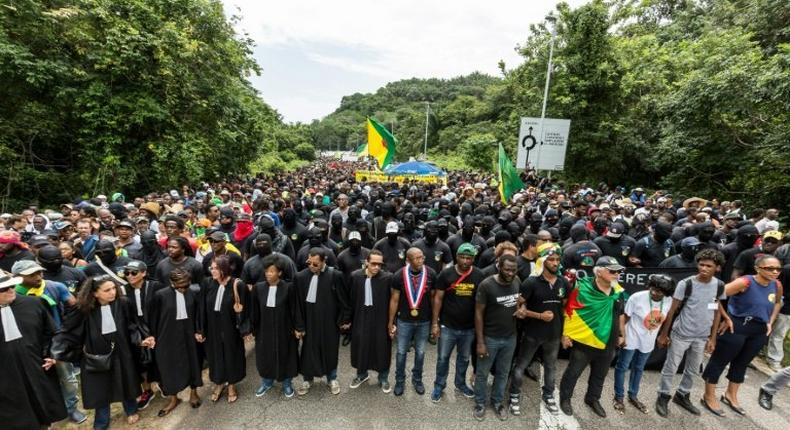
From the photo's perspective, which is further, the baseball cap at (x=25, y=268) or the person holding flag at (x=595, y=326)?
the person holding flag at (x=595, y=326)

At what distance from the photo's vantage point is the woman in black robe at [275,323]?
4473 mm

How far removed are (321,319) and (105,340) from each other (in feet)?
7.48

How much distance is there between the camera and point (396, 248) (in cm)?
605

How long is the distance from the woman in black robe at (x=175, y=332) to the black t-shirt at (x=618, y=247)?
6.18 metres

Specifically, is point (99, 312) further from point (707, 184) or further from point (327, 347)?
point (707, 184)

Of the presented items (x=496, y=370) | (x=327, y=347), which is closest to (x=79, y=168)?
(x=327, y=347)

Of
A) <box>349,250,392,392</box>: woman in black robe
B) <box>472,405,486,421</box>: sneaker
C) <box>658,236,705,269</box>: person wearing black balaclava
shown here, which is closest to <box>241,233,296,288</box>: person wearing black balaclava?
<box>349,250,392,392</box>: woman in black robe

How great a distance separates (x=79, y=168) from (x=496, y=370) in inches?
612

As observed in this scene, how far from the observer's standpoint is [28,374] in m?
3.53

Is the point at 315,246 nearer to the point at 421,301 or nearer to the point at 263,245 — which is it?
the point at 263,245

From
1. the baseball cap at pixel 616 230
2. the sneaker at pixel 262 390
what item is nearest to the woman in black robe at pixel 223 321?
the sneaker at pixel 262 390

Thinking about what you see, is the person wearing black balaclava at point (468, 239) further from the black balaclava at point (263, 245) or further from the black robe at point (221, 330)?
the black robe at point (221, 330)

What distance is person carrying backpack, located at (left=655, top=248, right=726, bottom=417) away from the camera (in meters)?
4.27

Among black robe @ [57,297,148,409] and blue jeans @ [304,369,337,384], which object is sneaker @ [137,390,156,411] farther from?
blue jeans @ [304,369,337,384]
